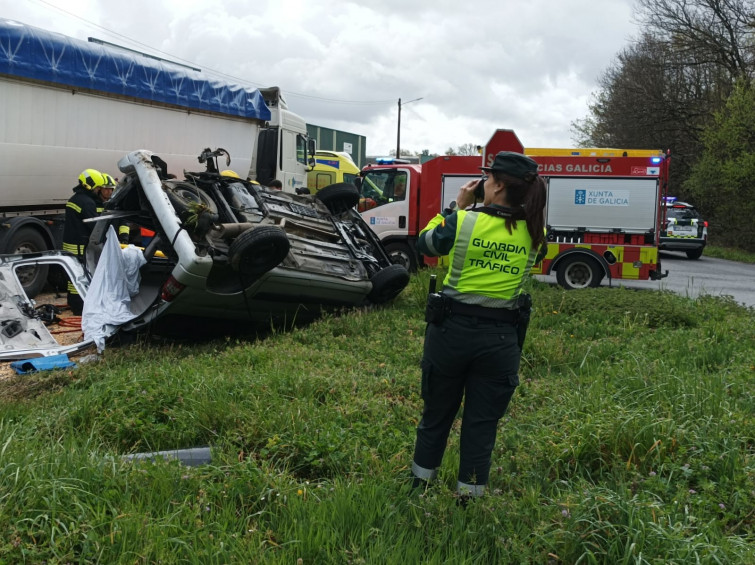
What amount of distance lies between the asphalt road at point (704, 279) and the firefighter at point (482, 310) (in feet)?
24.5

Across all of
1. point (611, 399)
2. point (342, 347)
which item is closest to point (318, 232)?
point (342, 347)

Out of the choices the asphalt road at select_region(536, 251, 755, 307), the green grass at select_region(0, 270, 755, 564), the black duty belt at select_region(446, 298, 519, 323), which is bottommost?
the green grass at select_region(0, 270, 755, 564)

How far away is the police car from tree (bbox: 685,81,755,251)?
10.1 feet

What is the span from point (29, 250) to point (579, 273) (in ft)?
28.2

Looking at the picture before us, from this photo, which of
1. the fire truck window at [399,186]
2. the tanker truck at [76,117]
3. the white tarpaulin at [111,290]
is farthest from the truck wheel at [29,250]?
the fire truck window at [399,186]

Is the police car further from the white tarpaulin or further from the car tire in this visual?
the white tarpaulin

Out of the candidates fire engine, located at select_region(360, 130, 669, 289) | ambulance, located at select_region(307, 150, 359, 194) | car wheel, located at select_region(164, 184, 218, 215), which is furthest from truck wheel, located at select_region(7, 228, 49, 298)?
ambulance, located at select_region(307, 150, 359, 194)

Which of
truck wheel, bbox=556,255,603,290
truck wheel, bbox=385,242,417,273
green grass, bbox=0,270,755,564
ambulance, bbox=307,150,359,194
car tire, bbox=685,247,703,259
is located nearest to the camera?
green grass, bbox=0,270,755,564

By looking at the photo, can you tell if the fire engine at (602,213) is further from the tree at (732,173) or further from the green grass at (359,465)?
the tree at (732,173)

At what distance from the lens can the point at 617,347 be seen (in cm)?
631

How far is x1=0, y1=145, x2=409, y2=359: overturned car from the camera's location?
650cm

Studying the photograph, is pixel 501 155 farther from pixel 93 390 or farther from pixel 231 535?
pixel 93 390

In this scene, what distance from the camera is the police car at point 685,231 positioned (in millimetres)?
20156

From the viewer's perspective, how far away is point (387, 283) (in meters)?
8.16
